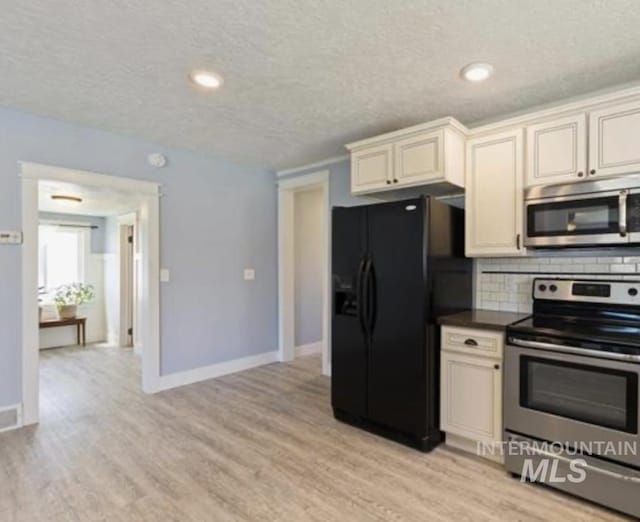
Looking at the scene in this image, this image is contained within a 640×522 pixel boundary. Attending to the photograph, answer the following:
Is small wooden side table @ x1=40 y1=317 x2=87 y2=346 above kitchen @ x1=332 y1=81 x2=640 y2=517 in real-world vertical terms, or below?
below

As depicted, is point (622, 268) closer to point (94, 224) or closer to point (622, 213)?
point (622, 213)

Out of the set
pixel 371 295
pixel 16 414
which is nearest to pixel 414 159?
pixel 371 295

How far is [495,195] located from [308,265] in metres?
3.04

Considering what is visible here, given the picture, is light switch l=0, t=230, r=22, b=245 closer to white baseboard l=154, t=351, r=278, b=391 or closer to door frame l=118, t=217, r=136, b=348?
white baseboard l=154, t=351, r=278, b=391

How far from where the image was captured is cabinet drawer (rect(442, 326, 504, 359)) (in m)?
2.40

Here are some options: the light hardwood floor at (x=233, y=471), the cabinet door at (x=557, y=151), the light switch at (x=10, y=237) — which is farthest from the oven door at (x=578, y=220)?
the light switch at (x=10, y=237)

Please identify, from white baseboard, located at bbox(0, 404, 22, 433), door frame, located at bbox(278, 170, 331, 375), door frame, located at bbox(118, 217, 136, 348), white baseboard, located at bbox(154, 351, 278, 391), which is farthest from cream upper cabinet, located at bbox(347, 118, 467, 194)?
Result: door frame, located at bbox(118, 217, 136, 348)

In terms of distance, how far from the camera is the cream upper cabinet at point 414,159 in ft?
8.85

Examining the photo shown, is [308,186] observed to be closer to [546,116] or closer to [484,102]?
[484,102]

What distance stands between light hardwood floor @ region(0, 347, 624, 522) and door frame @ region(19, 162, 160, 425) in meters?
0.28

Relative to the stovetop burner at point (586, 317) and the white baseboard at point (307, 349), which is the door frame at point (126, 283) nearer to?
the white baseboard at point (307, 349)

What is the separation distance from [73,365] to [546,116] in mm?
5399

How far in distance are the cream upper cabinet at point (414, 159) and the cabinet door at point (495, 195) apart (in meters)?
0.11

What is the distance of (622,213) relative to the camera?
221cm
